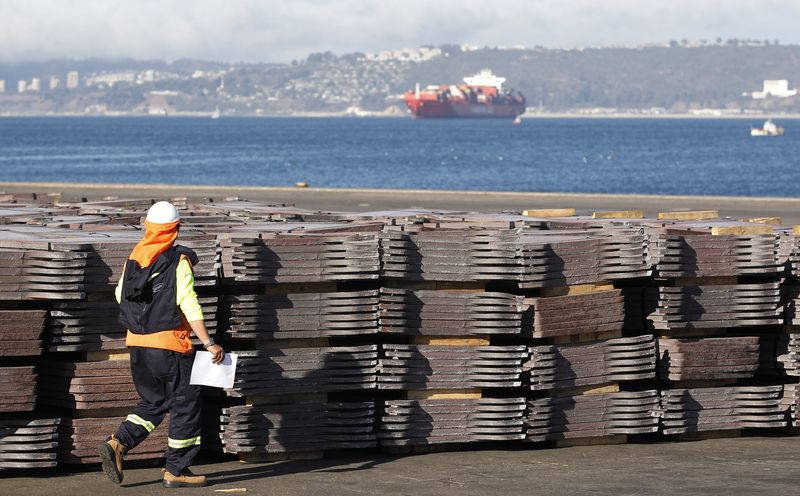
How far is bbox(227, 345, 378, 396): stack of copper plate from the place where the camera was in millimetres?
9117

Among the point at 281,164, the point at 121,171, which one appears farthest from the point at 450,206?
the point at 281,164

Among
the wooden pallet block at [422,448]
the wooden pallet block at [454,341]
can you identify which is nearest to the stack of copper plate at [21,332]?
the wooden pallet block at [422,448]

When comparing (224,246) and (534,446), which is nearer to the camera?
(224,246)

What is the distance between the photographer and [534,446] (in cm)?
1000

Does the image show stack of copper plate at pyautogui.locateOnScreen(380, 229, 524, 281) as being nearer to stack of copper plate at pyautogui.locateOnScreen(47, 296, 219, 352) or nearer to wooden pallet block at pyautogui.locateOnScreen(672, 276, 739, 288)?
wooden pallet block at pyautogui.locateOnScreen(672, 276, 739, 288)

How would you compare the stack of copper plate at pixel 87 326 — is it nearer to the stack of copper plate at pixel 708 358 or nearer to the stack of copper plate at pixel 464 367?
the stack of copper plate at pixel 464 367

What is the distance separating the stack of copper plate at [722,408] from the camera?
10.2m

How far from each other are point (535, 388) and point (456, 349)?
2.11 ft

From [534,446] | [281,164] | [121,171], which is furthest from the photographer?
[281,164]

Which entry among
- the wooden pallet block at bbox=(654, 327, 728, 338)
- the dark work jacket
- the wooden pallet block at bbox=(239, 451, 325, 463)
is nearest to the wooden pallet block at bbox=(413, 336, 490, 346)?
the wooden pallet block at bbox=(239, 451, 325, 463)

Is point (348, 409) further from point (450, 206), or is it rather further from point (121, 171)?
point (121, 171)

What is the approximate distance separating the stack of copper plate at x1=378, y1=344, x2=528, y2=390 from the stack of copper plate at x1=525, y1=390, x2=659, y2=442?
33 cm

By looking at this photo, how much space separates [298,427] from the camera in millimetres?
9328

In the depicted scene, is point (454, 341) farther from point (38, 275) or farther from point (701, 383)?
point (38, 275)
